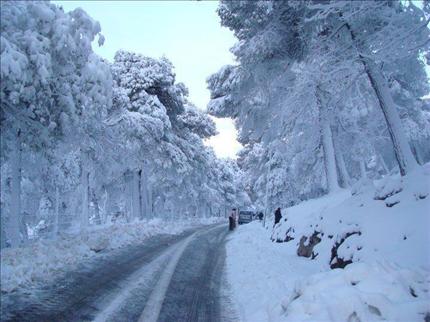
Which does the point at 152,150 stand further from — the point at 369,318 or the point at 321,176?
the point at 369,318

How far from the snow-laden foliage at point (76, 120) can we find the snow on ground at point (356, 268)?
18.8ft

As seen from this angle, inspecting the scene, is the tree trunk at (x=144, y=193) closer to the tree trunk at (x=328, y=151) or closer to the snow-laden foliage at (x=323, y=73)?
the snow-laden foliage at (x=323, y=73)

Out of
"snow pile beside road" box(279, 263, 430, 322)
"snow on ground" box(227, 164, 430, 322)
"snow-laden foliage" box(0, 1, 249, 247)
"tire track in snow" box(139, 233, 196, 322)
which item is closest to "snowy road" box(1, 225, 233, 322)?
"tire track in snow" box(139, 233, 196, 322)

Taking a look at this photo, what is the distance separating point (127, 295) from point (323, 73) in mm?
8502

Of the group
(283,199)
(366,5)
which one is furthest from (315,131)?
(283,199)

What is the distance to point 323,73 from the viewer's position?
12266 millimetres

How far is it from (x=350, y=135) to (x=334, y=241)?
14412 millimetres

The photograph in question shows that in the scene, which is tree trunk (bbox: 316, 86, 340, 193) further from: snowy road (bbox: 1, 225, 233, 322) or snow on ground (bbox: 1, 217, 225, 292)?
snow on ground (bbox: 1, 217, 225, 292)

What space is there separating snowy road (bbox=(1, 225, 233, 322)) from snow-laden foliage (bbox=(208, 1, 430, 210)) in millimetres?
6687

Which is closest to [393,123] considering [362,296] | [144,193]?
[362,296]

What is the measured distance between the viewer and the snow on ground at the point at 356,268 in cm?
558

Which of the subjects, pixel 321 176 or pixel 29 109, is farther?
pixel 321 176

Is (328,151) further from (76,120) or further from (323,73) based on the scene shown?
(76,120)

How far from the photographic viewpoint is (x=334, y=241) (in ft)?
34.7
